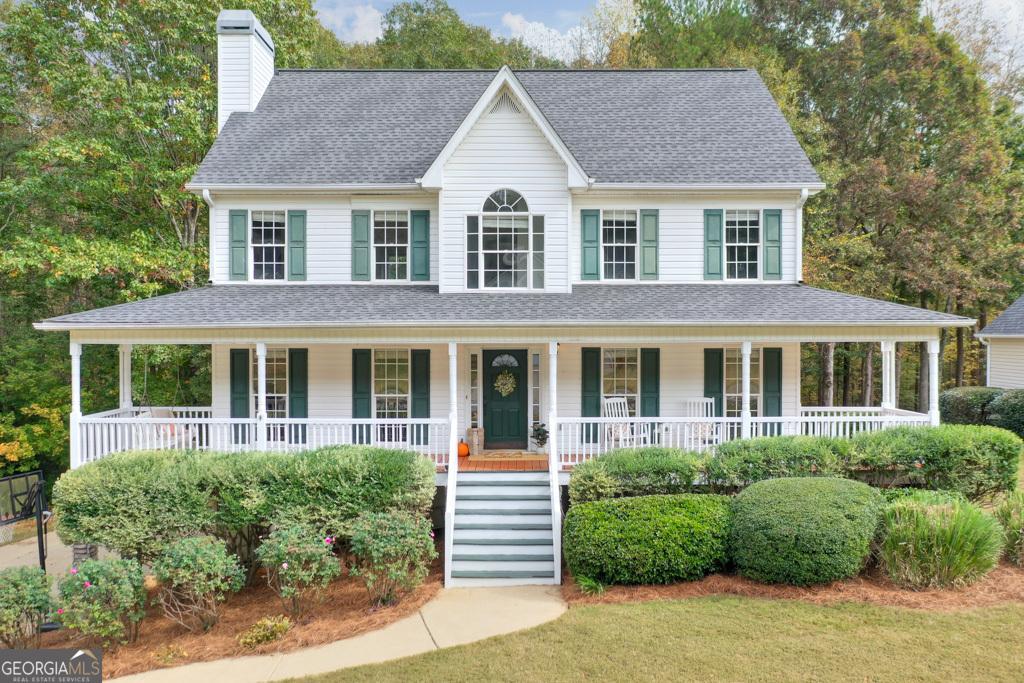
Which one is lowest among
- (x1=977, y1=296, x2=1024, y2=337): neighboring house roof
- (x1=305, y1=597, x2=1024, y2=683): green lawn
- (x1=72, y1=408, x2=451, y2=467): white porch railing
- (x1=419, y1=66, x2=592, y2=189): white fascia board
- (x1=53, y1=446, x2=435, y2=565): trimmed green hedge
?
(x1=305, y1=597, x2=1024, y2=683): green lawn

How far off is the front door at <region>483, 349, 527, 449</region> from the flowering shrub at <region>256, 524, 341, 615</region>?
17.5 ft

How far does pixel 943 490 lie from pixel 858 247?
44.9 ft

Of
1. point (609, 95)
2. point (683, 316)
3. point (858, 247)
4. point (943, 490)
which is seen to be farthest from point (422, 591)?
point (858, 247)

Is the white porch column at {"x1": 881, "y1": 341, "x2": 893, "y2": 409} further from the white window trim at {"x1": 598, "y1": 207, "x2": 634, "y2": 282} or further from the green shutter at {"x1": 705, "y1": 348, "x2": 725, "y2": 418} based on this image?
the white window trim at {"x1": 598, "y1": 207, "x2": 634, "y2": 282}

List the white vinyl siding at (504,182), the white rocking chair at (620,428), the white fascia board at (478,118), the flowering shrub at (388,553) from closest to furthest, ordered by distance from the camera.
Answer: the flowering shrub at (388,553), the white rocking chair at (620,428), the white fascia board at (478,118), the white vinyl siding at (504,182)

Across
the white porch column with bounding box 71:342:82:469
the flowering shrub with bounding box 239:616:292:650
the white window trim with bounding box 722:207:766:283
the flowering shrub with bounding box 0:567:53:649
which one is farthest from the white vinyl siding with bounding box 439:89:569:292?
the flowering shrub with bounding box 0:567:53:649

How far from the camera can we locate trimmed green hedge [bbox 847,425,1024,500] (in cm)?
1074

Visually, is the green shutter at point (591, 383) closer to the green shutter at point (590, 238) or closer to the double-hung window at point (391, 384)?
the green shutter at point (590, 238)

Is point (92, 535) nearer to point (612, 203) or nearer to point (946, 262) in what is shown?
point (612, 203)

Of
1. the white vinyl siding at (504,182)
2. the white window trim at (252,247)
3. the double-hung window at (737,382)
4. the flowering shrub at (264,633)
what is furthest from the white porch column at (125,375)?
the double-hung window at (737,382)

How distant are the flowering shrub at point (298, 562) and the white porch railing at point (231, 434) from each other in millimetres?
2442

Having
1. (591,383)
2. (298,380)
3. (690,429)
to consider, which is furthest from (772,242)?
(298,380)

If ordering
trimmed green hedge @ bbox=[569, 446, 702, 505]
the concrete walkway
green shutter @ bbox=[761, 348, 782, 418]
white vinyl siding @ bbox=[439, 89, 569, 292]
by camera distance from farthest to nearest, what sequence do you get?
green shutter @ bbox=[761, 348, 782, 418] → white vinyl siding @ bbox=[439, 89, 569, 292] → trimmed green hedge @ bbox=[569, 446, 702, 505] → the concrete walkway

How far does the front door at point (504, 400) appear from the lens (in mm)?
13961
